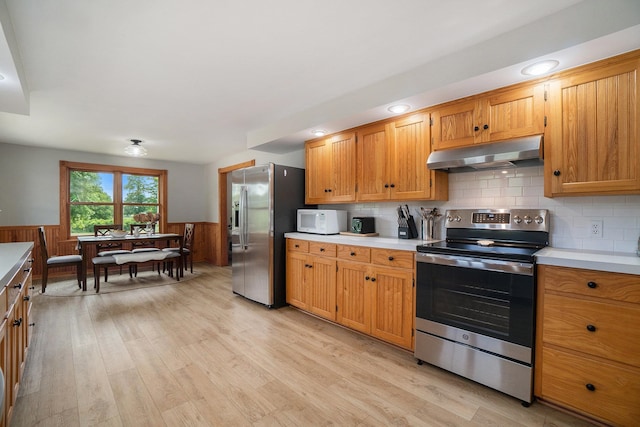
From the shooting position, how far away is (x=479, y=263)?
210 cm

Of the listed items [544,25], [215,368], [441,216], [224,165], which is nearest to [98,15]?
[215,368]

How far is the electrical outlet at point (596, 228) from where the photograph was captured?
82.7 inches

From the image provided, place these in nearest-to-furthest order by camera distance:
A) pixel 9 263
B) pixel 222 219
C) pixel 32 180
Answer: pixel 9 263 → pixel 32 180 → pixel 222 219

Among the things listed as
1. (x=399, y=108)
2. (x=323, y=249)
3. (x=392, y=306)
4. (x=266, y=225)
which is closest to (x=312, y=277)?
(x=323, y=249)

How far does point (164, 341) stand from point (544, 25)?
3.81 meters

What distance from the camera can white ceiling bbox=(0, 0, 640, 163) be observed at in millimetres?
1749

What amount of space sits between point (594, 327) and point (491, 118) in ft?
4.97

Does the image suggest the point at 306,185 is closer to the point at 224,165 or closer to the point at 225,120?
the point at 225,120

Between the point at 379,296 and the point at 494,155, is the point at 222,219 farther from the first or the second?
the point at 494,155

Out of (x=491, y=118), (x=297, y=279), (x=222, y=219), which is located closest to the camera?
(x=491, y=118)

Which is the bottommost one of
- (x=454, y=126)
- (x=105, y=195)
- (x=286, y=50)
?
(x=105, y=195)

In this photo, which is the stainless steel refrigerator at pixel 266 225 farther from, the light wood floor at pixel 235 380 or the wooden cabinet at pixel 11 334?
the wooden cabinet at pixel 11 334

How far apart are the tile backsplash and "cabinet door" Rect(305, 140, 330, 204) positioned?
1.20m

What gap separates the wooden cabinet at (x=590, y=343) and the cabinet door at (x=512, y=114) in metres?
0.98
